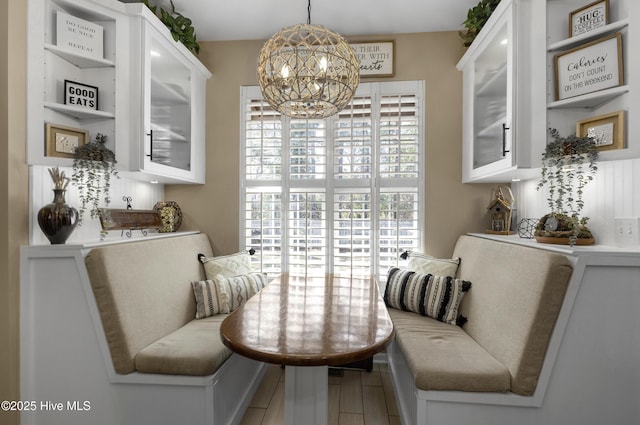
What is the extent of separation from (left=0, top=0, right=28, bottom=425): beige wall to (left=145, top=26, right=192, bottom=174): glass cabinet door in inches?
21.7

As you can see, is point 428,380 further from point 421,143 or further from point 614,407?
point 421,143

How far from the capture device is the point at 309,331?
3.78 ft

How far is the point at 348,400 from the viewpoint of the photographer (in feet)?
6.31

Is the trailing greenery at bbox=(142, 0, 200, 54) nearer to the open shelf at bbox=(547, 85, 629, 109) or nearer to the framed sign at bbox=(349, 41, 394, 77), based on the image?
the framed sign at bbox=(349, 41, 394, 77)

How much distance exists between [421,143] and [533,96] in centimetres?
89

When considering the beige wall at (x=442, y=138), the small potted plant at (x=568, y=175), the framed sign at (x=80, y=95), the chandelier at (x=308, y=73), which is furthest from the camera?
the beige wall at (x=442, y=138)

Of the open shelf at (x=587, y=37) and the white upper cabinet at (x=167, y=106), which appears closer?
the open shelf at (x=587, y=37)

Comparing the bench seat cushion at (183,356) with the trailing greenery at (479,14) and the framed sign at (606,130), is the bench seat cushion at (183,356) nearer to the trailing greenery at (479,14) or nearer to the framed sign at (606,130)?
the framed sign at (606,130)

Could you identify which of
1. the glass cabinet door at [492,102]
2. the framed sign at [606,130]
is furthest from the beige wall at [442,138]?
the framed sign at [606,130]

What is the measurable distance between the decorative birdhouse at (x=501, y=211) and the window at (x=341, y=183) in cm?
51

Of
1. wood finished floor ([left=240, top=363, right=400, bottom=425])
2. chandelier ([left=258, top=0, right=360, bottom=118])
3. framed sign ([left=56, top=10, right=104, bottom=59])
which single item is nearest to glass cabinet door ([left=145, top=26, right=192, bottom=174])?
framed sign ([left=56, top=10, right=104, bottom=59])

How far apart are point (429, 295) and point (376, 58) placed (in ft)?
6.05

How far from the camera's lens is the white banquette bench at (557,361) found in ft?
4.09

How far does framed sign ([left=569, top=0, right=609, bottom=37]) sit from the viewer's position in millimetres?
1426
